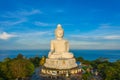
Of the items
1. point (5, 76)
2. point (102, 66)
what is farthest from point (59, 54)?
point (5, 76)

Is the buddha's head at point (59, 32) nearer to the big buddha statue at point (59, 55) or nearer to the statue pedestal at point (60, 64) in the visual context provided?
the big buddha statue at point (59, 55)

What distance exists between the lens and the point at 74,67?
23156mm

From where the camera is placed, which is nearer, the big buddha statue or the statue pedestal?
the statue pedestal

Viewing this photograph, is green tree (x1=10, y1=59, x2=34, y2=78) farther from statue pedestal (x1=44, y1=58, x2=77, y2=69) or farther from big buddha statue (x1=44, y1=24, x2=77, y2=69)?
big buddha statue (x1=44, y1=24, x2=77, y2=69)

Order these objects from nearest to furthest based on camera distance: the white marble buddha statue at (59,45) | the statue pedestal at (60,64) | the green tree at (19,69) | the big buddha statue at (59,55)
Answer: the green tree at (19,69)
the statue pedestal at (60,64)
the big buddha statue at (59,55)
the white marble buddha statue at (59,45)

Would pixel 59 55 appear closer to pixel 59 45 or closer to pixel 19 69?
pixel 59 45

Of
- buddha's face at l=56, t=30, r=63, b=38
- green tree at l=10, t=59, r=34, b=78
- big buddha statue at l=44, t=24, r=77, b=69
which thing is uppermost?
buddha's face at l=56, t=30, r=63, b=38

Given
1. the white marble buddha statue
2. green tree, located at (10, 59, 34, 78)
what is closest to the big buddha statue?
the white marble buddha statue

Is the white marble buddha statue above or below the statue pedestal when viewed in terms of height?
above

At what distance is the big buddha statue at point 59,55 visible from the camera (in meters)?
22.7

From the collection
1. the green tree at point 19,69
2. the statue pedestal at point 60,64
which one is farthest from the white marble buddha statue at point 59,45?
the green tree at point 19,69

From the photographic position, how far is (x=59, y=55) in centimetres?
2364

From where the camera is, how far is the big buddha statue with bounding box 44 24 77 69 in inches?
892

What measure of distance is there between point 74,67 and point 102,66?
120 inches
